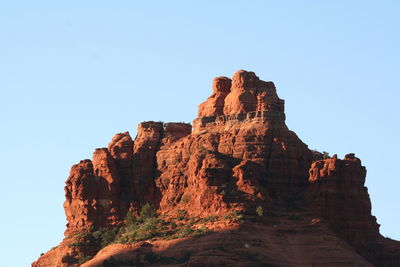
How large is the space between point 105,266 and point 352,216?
28352mm

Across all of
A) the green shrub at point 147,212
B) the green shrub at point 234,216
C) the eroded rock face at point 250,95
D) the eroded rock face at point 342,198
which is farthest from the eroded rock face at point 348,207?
the green shrub at point 147,212

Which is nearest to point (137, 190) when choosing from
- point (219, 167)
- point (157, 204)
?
Answer: point (157, 204)

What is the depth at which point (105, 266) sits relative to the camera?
157 metres

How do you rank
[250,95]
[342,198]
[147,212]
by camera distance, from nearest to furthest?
[342,198], [250,95], [147,212]

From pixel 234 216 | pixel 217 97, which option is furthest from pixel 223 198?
pixel 217 97

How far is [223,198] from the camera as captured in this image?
160m

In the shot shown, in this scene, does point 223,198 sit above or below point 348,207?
above

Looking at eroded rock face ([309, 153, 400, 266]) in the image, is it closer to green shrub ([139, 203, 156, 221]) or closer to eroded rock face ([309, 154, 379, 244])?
eroded rock face ([309, 154, 379, 244])

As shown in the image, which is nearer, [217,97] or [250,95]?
[250,95]

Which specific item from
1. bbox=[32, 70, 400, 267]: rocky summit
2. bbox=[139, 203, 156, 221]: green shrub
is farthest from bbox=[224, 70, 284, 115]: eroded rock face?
bbox=[139, 203, 156, 221]: green shrub

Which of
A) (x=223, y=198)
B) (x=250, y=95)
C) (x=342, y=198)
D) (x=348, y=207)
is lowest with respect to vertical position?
(x=348, y=207)

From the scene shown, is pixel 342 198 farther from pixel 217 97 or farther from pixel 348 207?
pixel 217 97

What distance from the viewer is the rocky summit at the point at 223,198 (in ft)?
511

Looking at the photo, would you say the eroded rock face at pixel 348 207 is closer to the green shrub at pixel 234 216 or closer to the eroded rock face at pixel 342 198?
the eroded rock face at pixel 342 198
